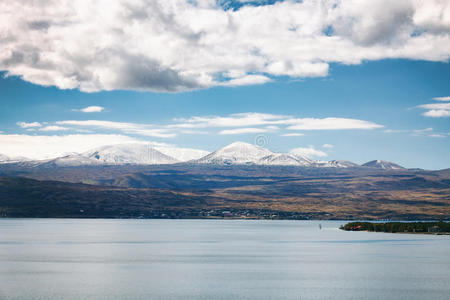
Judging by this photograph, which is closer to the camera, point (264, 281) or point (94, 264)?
point (264, 281)

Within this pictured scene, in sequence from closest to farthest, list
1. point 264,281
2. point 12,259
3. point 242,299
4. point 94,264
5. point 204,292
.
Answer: point 242,299
point 204,292
point 264,281
point 94,264
point 12,259

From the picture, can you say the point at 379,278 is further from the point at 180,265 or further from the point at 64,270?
the point at 64,270

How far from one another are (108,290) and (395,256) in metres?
87.1

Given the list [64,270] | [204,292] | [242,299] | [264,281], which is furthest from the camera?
[64,270]

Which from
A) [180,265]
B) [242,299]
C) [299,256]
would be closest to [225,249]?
[299,256]

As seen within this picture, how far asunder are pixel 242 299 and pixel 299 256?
70775 millimetres

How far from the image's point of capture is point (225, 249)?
16988 cm

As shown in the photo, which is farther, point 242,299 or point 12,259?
point 12,259

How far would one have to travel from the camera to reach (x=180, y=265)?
12256 centimetres

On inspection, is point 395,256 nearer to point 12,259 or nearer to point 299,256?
point 299,256

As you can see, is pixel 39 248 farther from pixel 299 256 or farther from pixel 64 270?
pixel 299 256

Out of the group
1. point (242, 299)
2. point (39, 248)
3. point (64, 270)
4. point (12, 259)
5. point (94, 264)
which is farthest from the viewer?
point (39, 248)

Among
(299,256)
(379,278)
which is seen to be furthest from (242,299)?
(299,256)

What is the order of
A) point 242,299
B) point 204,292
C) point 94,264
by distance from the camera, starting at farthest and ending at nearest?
point 94,264 < point 204,292 < point 242,299
